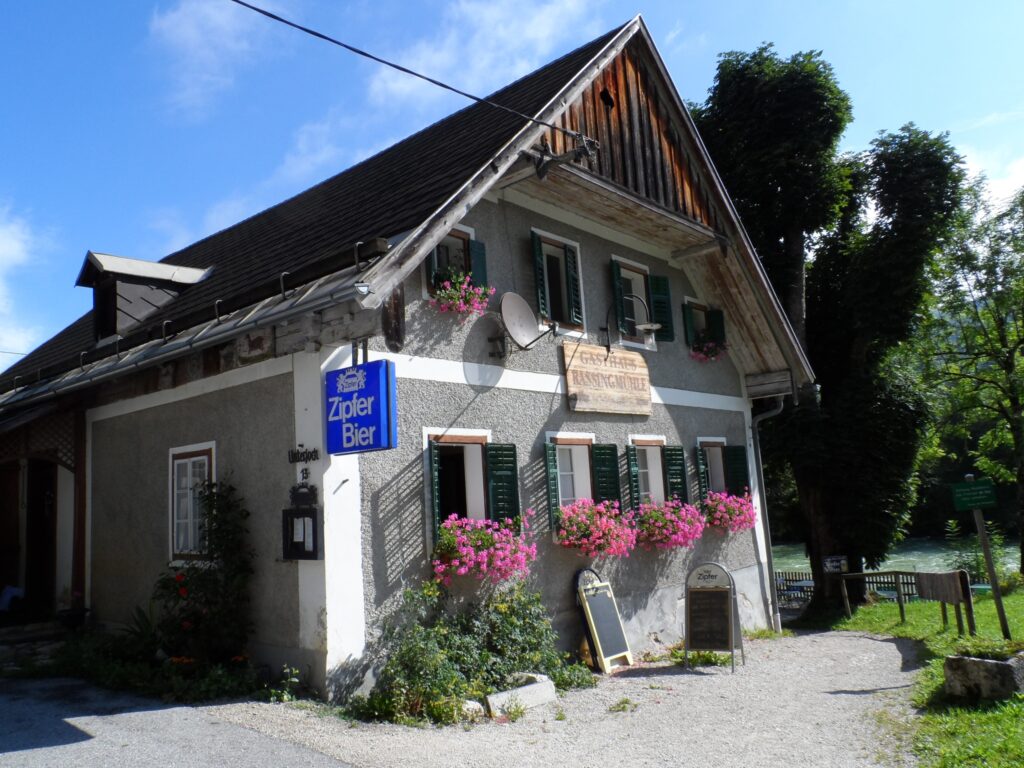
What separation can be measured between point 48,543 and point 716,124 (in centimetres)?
1636

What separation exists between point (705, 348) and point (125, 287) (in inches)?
317

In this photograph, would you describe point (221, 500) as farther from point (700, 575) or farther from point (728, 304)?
point (728, 304)

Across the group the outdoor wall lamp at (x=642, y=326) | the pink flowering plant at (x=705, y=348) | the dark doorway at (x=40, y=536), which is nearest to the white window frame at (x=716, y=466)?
the pink flowering plant at (x=705, y=348)

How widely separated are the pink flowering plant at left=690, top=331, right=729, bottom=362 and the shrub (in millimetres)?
5039

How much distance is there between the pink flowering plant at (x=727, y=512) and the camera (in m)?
11.7

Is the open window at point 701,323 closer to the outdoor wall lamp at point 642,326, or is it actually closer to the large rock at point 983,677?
the outdoor wall lamp at point 642,326

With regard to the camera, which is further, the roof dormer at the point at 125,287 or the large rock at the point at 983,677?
the roof dormer at the point at 125,287

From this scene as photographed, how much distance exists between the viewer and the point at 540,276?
9688 millimetres

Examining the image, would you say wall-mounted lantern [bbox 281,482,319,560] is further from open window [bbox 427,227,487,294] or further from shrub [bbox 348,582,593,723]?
open window [bbox 427,227,487,294]

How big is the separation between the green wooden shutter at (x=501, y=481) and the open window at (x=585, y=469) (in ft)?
3.36

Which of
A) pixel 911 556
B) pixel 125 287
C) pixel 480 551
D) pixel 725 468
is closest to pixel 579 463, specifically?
pixel 480 551

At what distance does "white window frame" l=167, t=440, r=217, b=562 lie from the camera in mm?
8211

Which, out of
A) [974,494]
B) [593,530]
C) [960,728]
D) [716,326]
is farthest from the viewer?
[716,326]

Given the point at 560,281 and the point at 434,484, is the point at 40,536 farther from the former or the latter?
the point at 560,281
